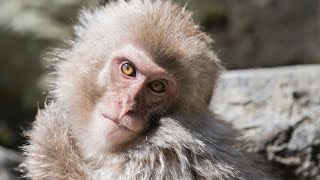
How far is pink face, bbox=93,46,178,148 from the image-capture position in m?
2.86

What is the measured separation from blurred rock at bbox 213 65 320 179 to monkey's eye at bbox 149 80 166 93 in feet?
3.20

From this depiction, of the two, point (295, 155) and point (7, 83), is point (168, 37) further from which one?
point (7, 83)

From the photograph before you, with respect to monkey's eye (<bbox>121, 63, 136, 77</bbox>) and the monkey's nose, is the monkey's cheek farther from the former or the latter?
monkey's eye (<bbox>121, 63, 136, 77</bbox>)

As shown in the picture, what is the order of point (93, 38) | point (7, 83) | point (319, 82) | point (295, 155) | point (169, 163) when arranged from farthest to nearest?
1. point (7, 83)
2. point (319, 82)
3. point (295, 155)
4. point (93, 38)
5. point (169, 163)

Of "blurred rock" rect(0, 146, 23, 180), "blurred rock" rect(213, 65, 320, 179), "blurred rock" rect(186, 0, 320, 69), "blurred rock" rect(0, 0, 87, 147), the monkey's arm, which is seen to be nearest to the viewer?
the monkey's arm

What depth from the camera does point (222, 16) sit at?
29.9 ft

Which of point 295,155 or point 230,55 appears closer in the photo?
point 295,155

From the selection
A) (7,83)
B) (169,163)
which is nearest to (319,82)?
(169,163)

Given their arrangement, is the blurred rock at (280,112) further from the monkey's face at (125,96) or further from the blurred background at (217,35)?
the blurred background at (217,35)

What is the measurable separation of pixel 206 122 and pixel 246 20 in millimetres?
6023

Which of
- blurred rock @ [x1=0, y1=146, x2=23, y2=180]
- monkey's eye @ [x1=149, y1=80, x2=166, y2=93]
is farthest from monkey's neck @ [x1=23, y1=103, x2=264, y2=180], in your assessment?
blurred rock @ [x1=0, y1=146, x2=23, y2=180]

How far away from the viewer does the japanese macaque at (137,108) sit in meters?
2.92

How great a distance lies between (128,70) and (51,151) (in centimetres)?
57

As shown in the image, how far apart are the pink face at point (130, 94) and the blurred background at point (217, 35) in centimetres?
556
